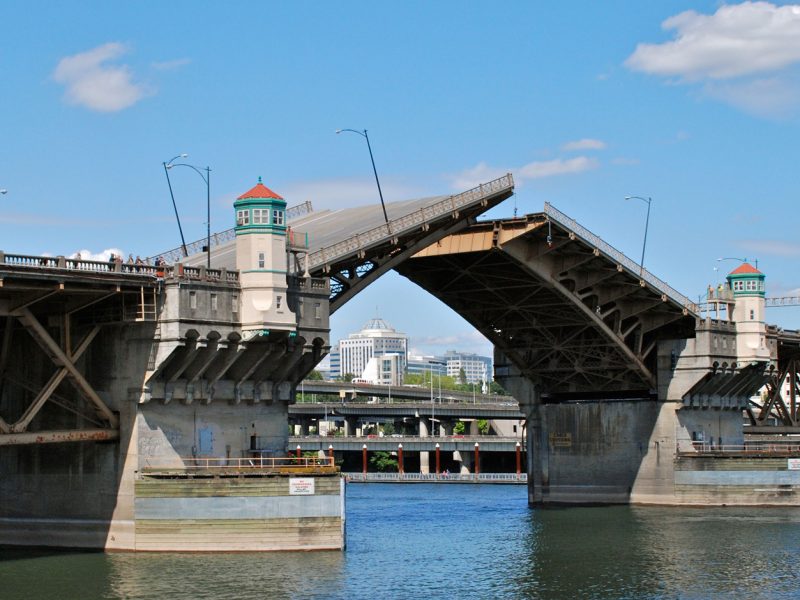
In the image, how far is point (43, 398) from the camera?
55.6 meters

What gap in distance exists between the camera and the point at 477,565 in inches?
2269

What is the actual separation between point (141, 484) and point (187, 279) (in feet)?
28.7

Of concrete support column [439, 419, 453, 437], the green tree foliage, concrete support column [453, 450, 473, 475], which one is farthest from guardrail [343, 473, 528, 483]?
concrete support column [439, 419, 453, 437]

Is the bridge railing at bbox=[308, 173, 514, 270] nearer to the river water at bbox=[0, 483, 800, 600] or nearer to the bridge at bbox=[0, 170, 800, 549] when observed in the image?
the bridge at bbox=[0, 170, 800, 549]

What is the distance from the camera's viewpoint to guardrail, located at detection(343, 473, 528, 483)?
128625 millimetres

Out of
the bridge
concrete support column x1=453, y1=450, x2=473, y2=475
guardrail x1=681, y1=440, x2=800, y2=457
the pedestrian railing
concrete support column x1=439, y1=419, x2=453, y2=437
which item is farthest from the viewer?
concrete support column x1=439, y1=419, x2=453, y2=437

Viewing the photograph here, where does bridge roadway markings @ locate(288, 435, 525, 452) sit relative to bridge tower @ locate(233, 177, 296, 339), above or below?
below

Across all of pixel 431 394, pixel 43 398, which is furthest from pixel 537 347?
pixel 431 394

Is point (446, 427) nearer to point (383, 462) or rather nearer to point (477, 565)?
point (383, 462)

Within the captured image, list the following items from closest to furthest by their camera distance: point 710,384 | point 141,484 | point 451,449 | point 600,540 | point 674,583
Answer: point 674,583, point 141,484, point 600,540, point 710,384, point 451,449

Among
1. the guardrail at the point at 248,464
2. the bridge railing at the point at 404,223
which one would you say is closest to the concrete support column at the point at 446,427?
the bridge railing at the point at 404,223

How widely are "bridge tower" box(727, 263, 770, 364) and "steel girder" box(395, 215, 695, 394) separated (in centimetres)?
384

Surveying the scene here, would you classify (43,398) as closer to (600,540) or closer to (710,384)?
(600,540)

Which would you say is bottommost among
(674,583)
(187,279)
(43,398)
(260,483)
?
(674,583)
